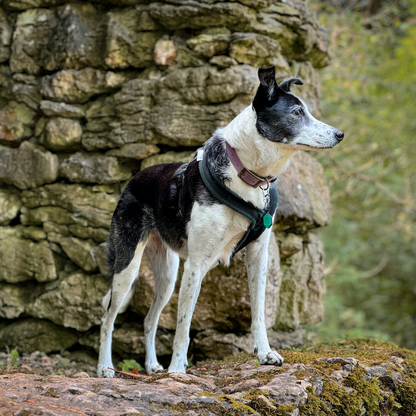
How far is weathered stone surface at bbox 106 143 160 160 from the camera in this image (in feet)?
16.6

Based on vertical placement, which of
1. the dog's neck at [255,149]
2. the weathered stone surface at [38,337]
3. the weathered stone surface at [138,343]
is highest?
the dog's neck at [255,149]

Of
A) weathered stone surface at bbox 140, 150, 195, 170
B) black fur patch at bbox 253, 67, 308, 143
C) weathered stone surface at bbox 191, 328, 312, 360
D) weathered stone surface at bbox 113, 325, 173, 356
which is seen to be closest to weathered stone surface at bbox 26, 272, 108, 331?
weathered stone surface at bbox 113, 325, 173, 356

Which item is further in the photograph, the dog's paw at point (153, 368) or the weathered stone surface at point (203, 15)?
the weathered stone surface at point (203, 15)

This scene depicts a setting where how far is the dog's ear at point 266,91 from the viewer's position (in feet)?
10.8

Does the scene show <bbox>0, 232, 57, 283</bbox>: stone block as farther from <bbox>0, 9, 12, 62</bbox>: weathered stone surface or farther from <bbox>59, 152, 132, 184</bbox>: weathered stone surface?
<bbox>0, 9, 12, 62</bbox>: weathered stone surface

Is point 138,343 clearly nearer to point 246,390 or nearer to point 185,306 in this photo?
point 185,306

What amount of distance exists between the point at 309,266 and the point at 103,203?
86.5 inches

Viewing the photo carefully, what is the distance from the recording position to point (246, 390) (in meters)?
2.89

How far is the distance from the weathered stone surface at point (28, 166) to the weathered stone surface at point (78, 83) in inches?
22.3

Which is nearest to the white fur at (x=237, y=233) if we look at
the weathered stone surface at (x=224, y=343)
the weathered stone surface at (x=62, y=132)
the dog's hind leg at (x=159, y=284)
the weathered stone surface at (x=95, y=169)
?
the dog's hind leg at (x=159, y=284)

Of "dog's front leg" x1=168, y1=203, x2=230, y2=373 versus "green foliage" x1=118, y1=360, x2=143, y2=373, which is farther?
"green foliage" x1=118, y1=360, x2=143, y2=373

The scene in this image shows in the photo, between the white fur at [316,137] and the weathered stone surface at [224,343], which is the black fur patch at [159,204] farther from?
the weathered stone surface at [224,343]

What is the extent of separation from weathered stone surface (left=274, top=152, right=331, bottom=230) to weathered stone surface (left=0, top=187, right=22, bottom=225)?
8.54ft

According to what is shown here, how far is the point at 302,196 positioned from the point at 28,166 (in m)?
2.72
